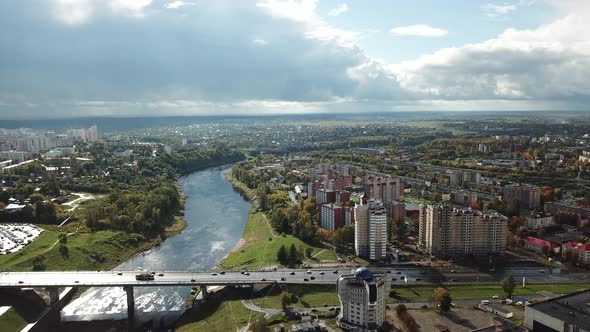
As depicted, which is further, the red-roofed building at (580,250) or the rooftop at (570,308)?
the red-roofed building at (580,250)

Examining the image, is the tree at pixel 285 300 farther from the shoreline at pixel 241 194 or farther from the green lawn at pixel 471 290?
the shoreline at pixel 241 194

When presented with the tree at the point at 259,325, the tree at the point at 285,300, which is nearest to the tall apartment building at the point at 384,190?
the tree at the point at 285,300

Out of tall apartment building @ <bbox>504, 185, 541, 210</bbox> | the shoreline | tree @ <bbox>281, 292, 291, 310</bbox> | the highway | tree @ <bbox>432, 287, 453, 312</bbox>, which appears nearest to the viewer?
tree @ <bbox>432, 287, 453, 312</bbox>

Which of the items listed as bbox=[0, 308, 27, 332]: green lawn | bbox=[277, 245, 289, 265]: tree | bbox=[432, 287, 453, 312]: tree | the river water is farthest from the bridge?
bbox=[432, 287, 453, 312]: tree

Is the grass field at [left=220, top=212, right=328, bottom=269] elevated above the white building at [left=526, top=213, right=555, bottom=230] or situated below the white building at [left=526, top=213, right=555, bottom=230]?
below

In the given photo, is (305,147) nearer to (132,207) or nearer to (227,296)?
(132,207)

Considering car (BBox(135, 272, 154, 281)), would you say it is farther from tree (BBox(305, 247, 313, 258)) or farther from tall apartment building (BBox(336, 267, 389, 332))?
tall apartment building (BBox(336, 267, 389, 332))
